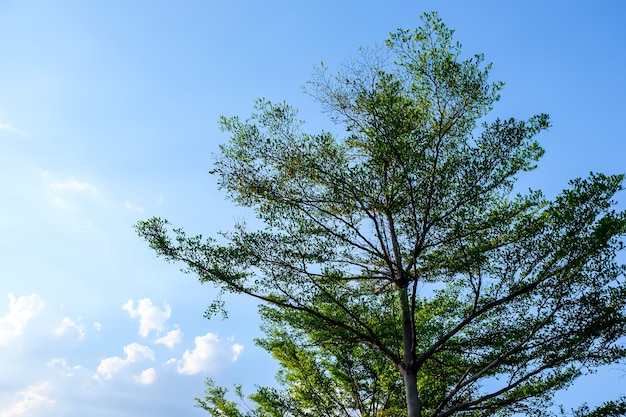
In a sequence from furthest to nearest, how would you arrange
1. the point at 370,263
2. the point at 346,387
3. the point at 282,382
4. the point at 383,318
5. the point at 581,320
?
the point at 282,382
the point at 346,387
the point at 383,318
the point at 370,263
the point at 581,320

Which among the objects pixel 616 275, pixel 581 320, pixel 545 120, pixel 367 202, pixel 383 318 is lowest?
pixel 581 320

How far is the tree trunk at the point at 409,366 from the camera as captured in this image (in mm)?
9328

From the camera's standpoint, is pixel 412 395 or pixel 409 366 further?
pixel 409 366

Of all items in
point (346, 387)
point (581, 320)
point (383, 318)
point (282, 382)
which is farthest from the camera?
point (282, 382)

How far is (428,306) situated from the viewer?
497 inches

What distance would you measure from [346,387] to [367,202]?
605 centimetres

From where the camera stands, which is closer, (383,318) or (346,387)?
(383,318)

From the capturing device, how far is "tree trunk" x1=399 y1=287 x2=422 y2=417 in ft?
30.6

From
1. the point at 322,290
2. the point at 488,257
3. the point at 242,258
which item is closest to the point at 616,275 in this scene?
the point at 488,257

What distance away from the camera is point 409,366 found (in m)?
9.62

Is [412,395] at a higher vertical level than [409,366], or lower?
lower

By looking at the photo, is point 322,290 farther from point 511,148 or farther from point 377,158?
point 511,148

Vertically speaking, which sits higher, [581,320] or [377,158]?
[377,158]

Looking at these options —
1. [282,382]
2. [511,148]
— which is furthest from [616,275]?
[282,382]
